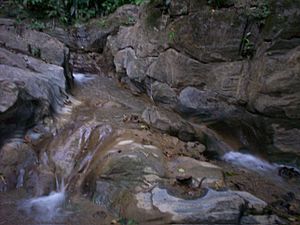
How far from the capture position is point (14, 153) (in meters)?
5.23

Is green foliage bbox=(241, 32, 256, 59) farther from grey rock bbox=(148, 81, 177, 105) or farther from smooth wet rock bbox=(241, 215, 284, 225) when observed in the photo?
smooth wet rock bbox=(241, 215, 284, 225)

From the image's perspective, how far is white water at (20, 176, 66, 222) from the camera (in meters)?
4.27

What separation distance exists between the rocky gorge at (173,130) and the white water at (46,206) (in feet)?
0.08

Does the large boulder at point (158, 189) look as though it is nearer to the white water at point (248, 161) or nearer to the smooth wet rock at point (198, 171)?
the smooth wet rock at point (198, 171)

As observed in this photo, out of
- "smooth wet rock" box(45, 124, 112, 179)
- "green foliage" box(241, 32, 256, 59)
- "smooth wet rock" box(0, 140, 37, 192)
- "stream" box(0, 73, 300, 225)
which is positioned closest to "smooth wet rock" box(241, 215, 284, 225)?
"stream" box(0, 73, 300, 225)

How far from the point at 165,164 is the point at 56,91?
11.0ft

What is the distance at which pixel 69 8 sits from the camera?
12320 mm

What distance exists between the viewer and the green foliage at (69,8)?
12.0m

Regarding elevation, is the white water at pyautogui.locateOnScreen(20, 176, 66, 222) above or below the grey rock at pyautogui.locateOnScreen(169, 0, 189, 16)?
below

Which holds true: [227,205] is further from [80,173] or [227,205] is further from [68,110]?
[68,110]

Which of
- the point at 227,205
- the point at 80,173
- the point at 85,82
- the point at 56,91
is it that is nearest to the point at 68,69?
the point at 85,82

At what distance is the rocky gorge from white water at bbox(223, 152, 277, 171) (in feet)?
0.07

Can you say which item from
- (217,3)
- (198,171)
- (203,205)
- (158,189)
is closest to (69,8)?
(217,3)

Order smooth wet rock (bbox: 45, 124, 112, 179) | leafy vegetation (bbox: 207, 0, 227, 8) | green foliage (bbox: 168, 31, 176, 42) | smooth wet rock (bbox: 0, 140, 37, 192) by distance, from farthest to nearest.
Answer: green foliage (bbox: 168, 31, 176, 42) < leafy vegetation (bbox: 207, 0, 227, 8) < smooth wet rock (bbox: 45, 124, 112, 179) < smooth wet rock (bbox: 0, 140, 37, 192)
